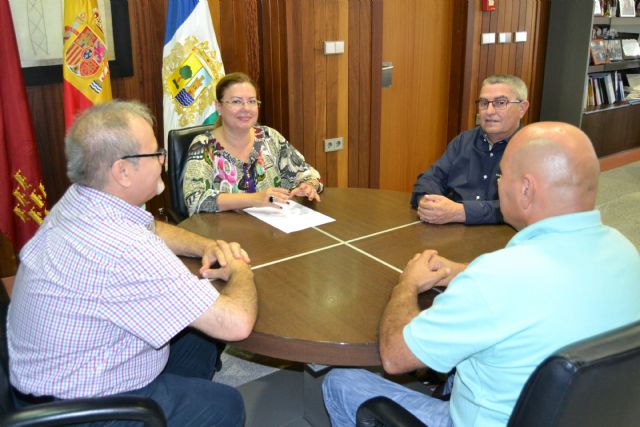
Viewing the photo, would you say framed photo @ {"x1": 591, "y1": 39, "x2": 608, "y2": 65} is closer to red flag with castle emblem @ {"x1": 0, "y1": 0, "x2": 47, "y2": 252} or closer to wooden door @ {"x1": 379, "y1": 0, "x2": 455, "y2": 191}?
wooden door @ {"x1": 379, "y1": 0, "x2": 455, "y2": 191}

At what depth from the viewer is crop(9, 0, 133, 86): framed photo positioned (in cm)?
290

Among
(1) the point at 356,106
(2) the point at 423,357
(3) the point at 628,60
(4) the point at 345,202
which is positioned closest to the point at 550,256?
(2) the point at 423,357

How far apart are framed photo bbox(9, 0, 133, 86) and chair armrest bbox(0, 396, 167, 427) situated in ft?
7.49

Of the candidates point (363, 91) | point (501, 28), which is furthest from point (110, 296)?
point (501, 28)

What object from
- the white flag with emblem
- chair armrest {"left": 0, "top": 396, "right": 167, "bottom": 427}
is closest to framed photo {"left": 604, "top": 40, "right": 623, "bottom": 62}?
the white flag with emblem

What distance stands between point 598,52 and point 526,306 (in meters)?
5.29

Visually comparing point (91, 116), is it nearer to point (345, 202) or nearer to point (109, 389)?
point (109, 389)

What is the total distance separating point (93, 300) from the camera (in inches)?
49.6

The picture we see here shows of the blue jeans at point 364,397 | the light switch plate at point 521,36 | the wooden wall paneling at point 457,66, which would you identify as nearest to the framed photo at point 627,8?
the light switch plate at point 521,36

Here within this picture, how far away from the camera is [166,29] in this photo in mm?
3225

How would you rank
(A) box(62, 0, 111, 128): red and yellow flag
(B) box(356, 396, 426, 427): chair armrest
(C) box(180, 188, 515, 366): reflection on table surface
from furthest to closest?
1. (A) box(62, 0, 111, 128): red and yellow flag
2. (C) box(180, 188, 515, 366): reflection on table surface
3. (B) box(356, 396, 426, 427): chair armrest

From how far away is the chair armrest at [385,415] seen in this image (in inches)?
45.3

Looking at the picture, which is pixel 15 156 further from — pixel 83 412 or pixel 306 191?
pixel 83 412

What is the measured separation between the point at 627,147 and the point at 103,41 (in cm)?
542
